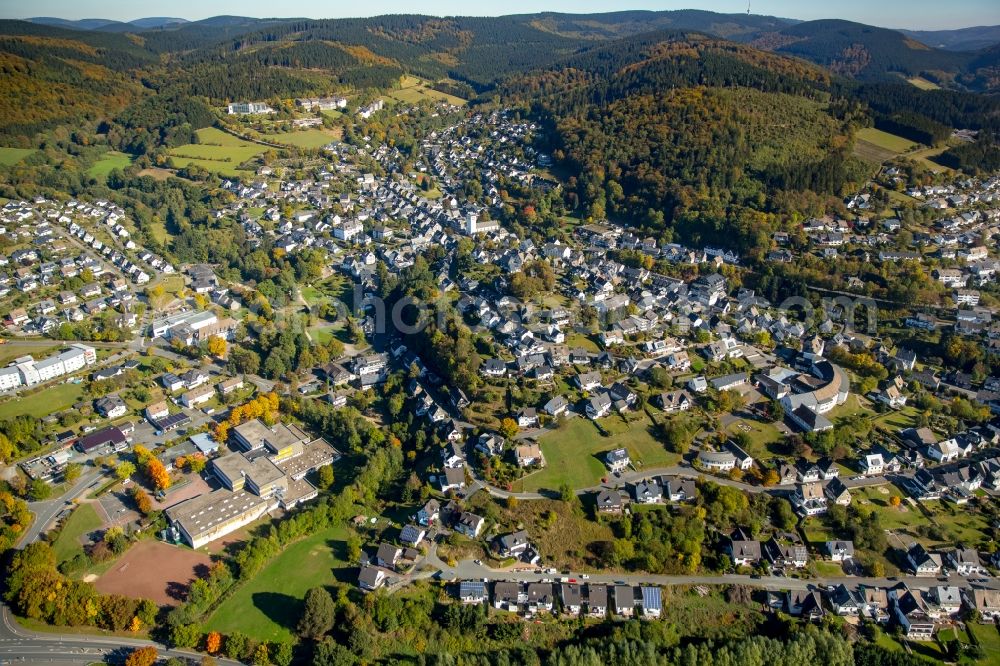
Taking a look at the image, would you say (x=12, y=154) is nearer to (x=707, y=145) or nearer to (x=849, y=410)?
(x=707, y=145)

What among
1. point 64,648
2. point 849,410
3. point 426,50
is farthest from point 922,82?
point 64,648

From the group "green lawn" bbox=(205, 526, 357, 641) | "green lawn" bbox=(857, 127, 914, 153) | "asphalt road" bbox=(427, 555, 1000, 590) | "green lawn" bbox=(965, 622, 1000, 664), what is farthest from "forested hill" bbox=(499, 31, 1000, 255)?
"green lawn" bbox=(205, 526, 357, 641)

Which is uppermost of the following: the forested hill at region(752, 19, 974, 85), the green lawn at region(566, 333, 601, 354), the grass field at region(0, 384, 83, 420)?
the forested hill at region(752, 19, 974, 85)

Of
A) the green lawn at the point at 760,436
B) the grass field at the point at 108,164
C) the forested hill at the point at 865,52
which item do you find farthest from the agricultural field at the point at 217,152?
the forested hill at the point at 865,52

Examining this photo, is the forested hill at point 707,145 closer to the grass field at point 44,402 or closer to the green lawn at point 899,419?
the green lawn at point 899,419

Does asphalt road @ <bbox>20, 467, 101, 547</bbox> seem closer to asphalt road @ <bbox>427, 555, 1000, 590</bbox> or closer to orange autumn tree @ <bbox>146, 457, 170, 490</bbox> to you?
orange autumn tree @ <bbox>146, 457, 170, 490</bbox>

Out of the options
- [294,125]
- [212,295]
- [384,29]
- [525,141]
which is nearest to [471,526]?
[212,295]

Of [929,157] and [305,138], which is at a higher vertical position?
[305,138]
